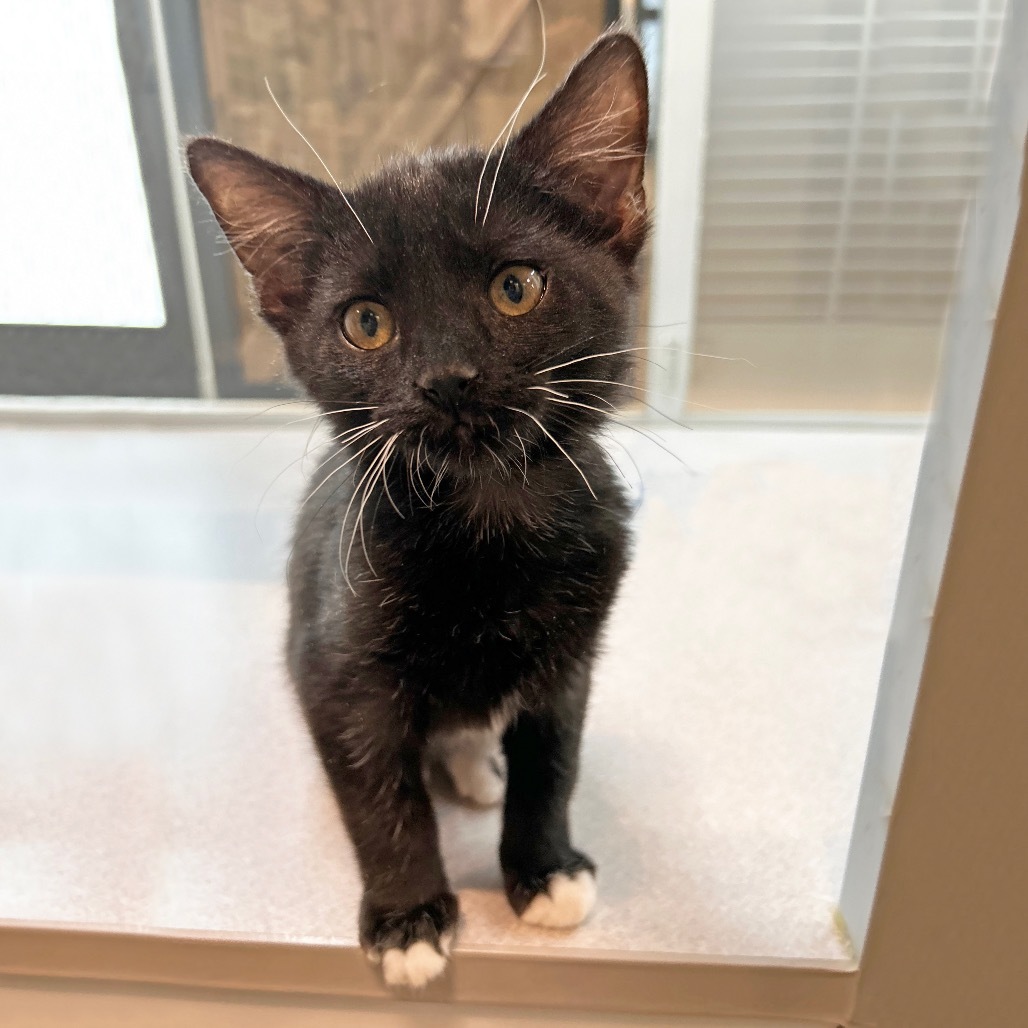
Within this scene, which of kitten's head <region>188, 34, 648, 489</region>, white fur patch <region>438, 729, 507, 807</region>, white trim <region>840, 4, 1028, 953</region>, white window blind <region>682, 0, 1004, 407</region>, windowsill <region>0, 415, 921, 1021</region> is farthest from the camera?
white window blind <region>682, 0, 1004, 407</region>

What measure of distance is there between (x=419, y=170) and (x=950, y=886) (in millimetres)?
536

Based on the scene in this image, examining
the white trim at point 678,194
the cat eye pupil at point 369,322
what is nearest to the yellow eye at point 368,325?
the cat eye pupil at point 369,322

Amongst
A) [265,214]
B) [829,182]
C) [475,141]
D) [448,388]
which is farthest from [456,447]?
[829,182]

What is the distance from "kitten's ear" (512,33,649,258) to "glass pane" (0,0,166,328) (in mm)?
450

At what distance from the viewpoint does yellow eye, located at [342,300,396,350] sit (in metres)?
0.50

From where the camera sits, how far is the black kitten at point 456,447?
482mm

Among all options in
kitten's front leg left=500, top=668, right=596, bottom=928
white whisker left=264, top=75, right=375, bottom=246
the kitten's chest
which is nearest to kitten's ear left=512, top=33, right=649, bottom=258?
white whisker left=264, top=75, right=375, bottom=246

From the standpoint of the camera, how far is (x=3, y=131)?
0.77m

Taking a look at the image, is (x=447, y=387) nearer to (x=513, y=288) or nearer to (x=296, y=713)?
(x=513, y=288)

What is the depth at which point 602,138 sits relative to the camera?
0.51 m

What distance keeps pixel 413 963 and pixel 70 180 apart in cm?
74

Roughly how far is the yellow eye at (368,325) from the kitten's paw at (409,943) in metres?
0.37

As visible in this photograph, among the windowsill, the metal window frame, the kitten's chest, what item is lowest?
the windowsill

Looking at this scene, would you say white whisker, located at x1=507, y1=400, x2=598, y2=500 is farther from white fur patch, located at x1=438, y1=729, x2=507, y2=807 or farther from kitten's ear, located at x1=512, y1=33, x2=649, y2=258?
white fur patch, located at x1=438, y1=729, x2=507, y2=807
